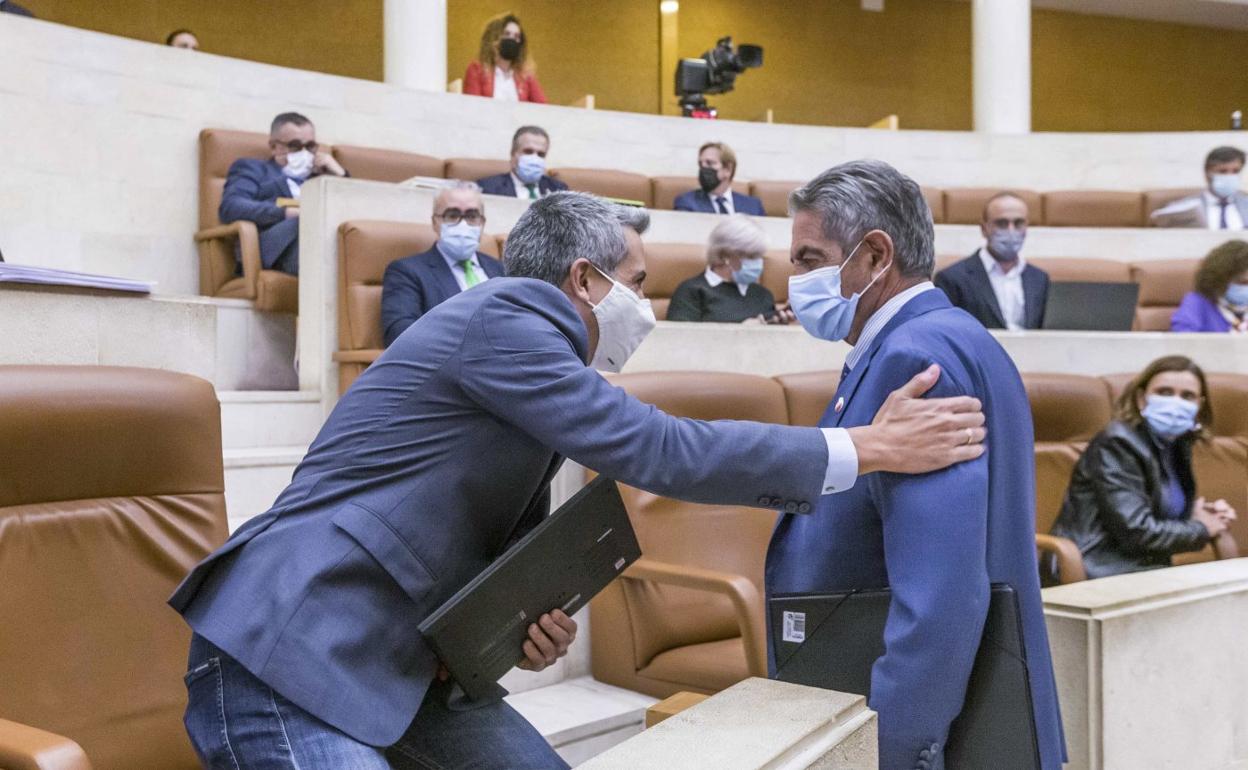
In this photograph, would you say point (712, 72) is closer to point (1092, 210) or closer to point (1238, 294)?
point (1092, 210)

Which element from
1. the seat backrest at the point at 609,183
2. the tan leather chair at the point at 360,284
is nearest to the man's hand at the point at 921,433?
the tan leather chair at the point at 360,284

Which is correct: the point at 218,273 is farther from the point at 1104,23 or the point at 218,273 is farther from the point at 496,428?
the point at 1104,23

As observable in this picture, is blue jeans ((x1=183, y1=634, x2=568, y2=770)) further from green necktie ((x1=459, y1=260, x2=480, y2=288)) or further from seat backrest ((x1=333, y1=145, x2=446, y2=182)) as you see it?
seat backrest ((x1=333, y1=145, x2=446, y2=182))

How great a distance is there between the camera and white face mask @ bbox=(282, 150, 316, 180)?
3916mm

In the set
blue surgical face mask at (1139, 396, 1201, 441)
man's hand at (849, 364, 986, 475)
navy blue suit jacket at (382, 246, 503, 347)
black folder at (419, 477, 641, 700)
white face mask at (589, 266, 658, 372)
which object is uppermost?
navy blue suit jacket at (382, 246, 503, 347)

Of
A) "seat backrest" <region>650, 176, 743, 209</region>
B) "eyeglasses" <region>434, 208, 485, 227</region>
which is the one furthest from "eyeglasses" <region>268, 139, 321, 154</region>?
"seat backrest" <region>650, 176, 743, 209</region>

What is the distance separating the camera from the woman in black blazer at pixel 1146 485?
8.15ft

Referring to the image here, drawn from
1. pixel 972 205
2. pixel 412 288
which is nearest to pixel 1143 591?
pixel 412 288

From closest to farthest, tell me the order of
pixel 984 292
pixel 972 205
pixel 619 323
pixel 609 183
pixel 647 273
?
pixel 619 323
pixel 647 273
pixel 984 292
pixel 609 183
pixel 972 205

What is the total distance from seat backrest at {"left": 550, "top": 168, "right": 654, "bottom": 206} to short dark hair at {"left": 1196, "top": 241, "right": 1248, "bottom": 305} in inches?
88.2

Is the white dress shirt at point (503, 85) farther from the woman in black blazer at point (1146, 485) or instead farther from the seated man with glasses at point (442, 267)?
the woman in black blazer at point (1146, 485)

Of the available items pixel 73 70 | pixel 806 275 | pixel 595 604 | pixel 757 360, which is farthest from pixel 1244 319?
pixel 73 70

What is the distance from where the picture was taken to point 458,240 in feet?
10.6

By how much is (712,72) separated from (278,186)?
2717mm
